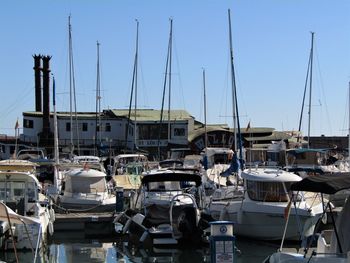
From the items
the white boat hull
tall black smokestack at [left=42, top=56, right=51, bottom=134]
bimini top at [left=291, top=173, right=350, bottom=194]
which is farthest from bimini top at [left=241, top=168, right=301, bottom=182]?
tall black smokestack at [left=42, top=56, right=51, bottom=134]

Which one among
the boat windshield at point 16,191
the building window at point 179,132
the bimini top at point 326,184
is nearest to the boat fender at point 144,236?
the boat windshield at point 16,191

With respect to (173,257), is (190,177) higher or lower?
higher

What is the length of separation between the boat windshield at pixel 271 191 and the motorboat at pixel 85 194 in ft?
26.3

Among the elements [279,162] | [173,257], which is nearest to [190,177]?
[173,257]

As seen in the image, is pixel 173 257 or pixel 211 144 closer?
pixel 173 257

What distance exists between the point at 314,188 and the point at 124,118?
2272 inches

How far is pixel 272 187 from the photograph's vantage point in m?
23.4

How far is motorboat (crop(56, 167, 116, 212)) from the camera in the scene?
2877 centimetres

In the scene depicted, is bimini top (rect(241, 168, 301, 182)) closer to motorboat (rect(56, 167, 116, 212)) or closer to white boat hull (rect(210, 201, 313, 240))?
white boat hull (rect(210, 201, 313, 240))

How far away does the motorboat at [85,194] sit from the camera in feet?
94.4

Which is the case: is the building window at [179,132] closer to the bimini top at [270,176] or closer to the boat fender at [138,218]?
the bimini top at [270,176]

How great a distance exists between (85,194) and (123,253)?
7.47m

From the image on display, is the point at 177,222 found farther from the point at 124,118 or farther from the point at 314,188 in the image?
the point at 124,118

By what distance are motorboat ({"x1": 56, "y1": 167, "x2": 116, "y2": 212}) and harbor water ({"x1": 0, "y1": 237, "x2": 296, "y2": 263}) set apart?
4.20 m
